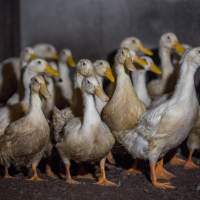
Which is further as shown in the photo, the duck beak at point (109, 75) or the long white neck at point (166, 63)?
the long white neck at point (166, 63)

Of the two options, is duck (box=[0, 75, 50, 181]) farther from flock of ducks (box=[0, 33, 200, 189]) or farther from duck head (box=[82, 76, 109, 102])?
duck head (box=[82, 76, 109, 102])

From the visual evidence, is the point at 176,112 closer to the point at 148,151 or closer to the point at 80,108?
the point at 148,151

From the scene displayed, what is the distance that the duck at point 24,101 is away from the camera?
8086mm

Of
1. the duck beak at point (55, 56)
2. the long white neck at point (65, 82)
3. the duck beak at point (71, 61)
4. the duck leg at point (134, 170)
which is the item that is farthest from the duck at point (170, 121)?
the duck beak at point (55, 56)

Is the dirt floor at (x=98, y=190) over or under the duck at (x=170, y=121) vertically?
under

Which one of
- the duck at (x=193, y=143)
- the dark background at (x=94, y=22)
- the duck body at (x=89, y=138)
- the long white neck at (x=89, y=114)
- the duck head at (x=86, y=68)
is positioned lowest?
the duck at (x=193, y=143)

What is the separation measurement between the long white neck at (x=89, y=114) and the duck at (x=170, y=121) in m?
0.63

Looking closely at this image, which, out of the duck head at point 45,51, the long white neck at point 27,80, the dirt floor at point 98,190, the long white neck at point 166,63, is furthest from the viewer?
the duck head at point 45,51

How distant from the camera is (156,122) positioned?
7340 millimetres

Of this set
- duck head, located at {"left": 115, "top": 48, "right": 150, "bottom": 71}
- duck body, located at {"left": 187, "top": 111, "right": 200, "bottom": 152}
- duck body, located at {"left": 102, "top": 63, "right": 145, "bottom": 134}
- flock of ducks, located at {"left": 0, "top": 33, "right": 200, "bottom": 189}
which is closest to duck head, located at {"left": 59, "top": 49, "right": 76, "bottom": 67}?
flock of ducks, located at {"left": 0, "top": 33, "right": 200, "bottom": 189}

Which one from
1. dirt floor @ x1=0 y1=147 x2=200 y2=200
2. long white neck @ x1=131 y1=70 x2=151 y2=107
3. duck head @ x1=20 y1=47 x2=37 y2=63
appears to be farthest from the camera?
duck head @ x1=20 y1=47 x2=37 y2=63

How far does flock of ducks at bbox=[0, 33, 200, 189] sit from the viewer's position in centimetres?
727

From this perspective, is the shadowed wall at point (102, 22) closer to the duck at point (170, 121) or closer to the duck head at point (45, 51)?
the duck head at point (45, 51)

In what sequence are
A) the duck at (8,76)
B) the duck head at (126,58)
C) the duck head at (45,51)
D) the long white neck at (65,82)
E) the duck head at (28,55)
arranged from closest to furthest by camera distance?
1. the duck head at (126,58)
2. the duck head at (28,55)
3. the long white neck at (65,82)
4. the duck head at (45,51)
5. the duck at (8,76)
